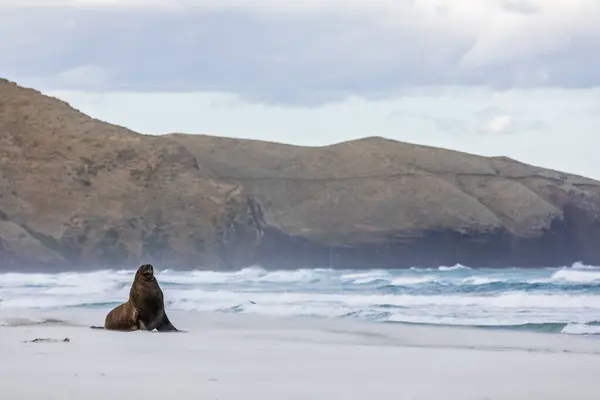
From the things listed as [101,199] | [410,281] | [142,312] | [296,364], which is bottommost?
[296,364]

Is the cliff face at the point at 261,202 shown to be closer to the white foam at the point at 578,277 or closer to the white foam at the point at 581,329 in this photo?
the white foam at the point at 578,277

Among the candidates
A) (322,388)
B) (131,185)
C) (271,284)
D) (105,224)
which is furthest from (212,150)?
(322,388)

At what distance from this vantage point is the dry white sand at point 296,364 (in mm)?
10609

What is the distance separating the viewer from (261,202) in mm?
84688

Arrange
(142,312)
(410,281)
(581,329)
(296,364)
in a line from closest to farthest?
(296,364) → (142,312) → (581,329) → (410,281)

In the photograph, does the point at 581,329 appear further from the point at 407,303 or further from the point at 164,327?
the point at 407,303

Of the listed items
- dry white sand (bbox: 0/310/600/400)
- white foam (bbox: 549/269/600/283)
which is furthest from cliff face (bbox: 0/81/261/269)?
dry white sand (bbox: 0/310/600/400)

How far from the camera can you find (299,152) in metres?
97.6

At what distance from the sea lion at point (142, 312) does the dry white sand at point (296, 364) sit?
48 cm

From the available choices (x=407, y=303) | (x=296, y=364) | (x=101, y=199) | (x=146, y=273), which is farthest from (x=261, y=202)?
(x=296, y=364)

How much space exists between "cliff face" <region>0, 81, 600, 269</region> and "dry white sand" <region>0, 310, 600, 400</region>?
134ft

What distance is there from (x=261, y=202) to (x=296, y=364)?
71981 millimetres

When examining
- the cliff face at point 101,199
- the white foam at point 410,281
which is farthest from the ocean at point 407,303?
the cliff face at point 101,199

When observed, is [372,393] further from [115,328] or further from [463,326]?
[463,326]
